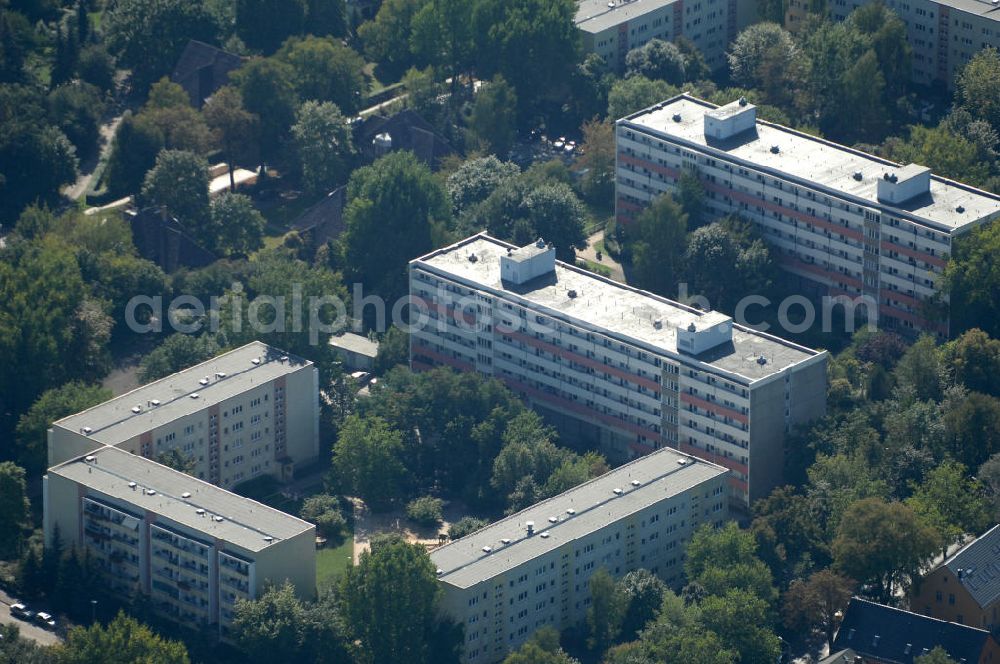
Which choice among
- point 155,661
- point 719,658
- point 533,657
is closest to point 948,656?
point 719,658

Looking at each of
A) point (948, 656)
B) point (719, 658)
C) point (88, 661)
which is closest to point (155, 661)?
point (88, 661)

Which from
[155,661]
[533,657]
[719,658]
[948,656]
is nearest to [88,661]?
[155,661]

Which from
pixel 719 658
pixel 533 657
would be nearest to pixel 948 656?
pixel 719 658

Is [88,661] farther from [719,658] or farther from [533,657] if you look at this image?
[719,658]

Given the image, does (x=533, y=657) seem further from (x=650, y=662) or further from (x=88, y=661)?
(x=88, y=661)

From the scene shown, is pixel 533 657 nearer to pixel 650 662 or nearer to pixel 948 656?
pixel 650 662
